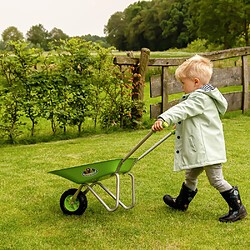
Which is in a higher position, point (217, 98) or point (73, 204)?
point (217, 98)

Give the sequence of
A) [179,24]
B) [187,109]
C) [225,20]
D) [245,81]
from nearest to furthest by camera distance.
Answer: [187,109] < [245,81] < [225,20] < [179,24]

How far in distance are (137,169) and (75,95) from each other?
2.27m

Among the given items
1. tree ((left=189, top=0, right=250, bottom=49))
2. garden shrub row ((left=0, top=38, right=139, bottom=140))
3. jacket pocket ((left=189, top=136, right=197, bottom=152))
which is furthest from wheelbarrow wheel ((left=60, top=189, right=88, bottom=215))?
tree ((left=189, top=0, right=250, bottom=49))

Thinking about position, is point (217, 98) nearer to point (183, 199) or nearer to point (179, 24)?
point (183, 199)

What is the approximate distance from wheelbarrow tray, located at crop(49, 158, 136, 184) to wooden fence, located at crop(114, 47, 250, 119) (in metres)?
3.78

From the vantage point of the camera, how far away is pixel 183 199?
10.7 ft

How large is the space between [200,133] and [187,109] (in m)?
0.24

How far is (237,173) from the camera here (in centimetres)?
433

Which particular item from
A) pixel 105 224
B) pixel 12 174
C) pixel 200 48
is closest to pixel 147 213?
pixel 105 224

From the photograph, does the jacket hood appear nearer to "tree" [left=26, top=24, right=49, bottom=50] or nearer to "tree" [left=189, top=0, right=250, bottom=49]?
"tree" [left=189, top=0, right=250, bottom=49]

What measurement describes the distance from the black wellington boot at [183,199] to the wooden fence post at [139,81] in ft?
12.1

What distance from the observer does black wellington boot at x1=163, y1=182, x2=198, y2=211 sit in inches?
127

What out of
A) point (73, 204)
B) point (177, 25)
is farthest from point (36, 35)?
point (73, 204)

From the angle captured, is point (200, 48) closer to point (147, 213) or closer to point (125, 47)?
point (125, 47)
